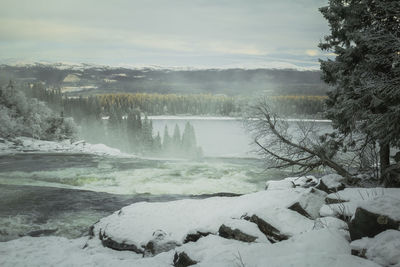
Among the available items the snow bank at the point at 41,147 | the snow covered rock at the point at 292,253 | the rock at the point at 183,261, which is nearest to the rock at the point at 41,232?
the rock at the point at 183,261

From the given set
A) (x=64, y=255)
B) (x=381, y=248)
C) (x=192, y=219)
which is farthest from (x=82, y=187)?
(x=381, y=248)

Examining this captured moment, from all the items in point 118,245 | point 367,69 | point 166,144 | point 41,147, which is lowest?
point 166,144

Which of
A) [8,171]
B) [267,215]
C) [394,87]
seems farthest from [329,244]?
[8,171]

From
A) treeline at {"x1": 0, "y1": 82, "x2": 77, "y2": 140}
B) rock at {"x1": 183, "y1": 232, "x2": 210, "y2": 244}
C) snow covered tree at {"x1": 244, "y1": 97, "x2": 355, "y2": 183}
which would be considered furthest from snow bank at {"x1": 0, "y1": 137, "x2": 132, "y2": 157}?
rock at {"x1": 183, "y1": 232, "x2": 210, "y2": 244}

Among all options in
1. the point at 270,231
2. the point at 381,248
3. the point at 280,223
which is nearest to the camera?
the point at 381,248

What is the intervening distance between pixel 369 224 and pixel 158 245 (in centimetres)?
599

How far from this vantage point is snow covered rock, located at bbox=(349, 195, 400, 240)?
15.2ft

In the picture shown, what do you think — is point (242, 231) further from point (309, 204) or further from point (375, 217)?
point (375, 217)

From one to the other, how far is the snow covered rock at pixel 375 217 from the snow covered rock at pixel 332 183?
15.4 feet

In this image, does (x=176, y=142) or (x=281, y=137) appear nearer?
(x=281, y=137)

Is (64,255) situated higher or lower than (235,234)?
lower

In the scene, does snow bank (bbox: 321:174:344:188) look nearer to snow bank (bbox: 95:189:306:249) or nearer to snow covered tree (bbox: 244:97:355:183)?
snow covered tree (bbox: 244:97:355:183)

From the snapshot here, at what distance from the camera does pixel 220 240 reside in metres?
7.12

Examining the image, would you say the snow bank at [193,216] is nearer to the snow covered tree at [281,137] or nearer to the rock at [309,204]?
the rock at [309,204]
